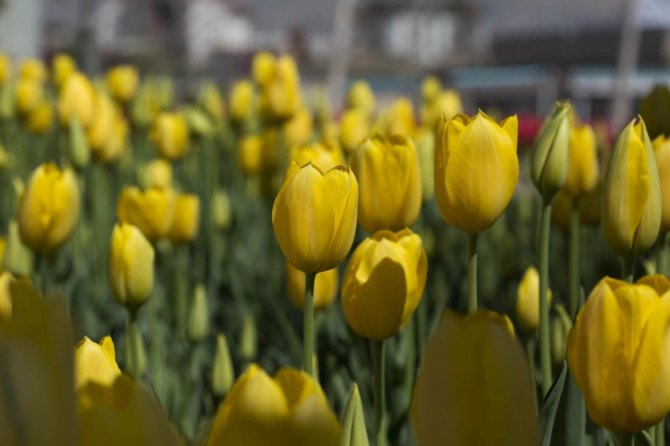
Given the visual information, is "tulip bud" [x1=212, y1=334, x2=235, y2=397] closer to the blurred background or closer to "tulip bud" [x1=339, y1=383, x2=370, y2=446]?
"tulip bud" [x1=339, y1=383, x2=370, y2=446]

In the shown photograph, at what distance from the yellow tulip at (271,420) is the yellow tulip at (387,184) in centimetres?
62

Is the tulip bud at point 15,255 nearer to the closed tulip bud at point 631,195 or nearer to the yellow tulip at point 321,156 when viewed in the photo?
the yellow tulip at point 321,156

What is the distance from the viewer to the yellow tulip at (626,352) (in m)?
0.71

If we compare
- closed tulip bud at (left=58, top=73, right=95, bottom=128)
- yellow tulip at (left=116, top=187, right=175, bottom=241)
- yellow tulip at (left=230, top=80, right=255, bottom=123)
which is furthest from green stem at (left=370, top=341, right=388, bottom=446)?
yellow tulip at (left=230, top=80, right=255, bottom=123)

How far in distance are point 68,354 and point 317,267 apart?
49 centimetres

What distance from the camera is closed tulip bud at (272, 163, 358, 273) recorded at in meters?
0.94

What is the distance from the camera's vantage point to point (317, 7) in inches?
1405

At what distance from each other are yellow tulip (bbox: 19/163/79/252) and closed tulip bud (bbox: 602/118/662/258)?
85 cm

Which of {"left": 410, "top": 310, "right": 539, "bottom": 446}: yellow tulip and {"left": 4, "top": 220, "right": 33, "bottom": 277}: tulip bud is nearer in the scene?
{"left": 410, "top": 310, "right": 539, "bottom": 446}: yellow tulip

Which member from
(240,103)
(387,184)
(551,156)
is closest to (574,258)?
(551,156)

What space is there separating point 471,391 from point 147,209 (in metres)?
1.29

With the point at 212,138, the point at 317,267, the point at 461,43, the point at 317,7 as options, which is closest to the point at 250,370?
the point at 317,267

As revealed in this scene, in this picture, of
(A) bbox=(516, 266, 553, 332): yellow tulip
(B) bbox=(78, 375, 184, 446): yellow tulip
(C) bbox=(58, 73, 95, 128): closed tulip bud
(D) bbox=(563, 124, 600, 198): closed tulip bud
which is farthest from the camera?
(C) bbox=(58, 73, 95, 128): closed tulip bud

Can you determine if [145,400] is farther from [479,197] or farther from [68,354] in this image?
[479,197]
